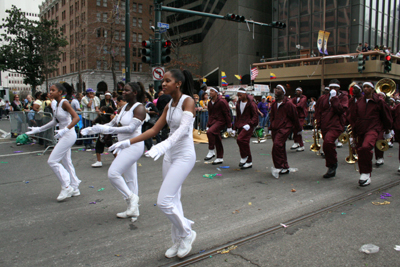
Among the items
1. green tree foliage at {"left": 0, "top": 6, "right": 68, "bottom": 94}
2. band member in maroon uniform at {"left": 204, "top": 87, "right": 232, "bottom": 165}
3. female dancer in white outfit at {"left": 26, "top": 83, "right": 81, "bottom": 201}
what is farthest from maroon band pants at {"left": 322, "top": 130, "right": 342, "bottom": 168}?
green tree foliage at {"left": 0, "top": 6, "right": 68, "bottom": 94}

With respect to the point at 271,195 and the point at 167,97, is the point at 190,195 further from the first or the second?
the point at 167,97

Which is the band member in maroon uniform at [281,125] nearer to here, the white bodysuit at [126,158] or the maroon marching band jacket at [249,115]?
the maroon marching band jacket at [249,115]

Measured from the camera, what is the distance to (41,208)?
4949 mm

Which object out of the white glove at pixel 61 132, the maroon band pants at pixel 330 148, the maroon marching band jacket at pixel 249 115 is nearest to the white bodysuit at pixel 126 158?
the white glove at pixel 61 132

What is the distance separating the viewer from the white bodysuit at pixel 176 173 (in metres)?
3.15

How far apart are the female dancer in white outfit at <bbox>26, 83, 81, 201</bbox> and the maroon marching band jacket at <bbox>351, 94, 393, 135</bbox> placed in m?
5.38

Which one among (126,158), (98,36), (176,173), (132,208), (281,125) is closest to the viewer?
(176,173)

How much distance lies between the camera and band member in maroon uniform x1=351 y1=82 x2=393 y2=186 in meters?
6.10

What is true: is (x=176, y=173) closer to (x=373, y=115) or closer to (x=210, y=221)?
(x=210, y=221)

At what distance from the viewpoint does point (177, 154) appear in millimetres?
3336

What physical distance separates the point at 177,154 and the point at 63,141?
274 cm

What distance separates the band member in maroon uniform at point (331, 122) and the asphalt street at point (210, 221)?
42 cm

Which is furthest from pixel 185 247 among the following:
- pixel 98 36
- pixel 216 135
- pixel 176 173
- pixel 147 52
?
pixel 98 36

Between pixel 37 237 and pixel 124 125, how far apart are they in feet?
5.86
